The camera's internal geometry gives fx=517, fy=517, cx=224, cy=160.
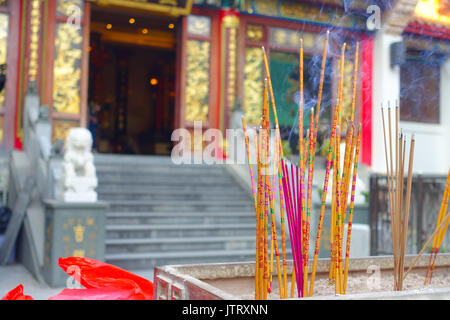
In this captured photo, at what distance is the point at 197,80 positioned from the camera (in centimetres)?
895

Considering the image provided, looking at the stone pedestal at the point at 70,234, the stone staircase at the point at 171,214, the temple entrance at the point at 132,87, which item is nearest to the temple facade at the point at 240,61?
the temple entrance at the point at 132,87

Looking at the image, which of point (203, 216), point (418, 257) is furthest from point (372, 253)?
point (418, 257)

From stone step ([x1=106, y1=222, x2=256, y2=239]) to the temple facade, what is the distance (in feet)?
6.34

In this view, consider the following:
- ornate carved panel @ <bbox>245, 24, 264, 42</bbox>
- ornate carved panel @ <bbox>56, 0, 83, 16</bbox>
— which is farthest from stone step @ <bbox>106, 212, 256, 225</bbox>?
ornate carved panel @ <bbox>245, 24, 264, 42</bbox>

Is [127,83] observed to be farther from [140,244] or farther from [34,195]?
[140,244]

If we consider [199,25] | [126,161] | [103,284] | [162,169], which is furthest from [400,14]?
[103,284]

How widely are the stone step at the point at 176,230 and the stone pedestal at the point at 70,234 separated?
749 mm

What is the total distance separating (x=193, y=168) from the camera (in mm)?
7957

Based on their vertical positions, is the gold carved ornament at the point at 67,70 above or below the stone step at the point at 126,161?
above

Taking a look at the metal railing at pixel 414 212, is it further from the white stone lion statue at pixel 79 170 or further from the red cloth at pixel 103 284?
the red cloth at pixel 103 284

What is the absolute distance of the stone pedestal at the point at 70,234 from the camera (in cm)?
483

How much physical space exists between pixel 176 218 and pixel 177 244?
1.82ft

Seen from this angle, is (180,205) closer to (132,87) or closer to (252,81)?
(252,81)

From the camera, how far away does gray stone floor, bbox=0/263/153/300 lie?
14.8 feet
